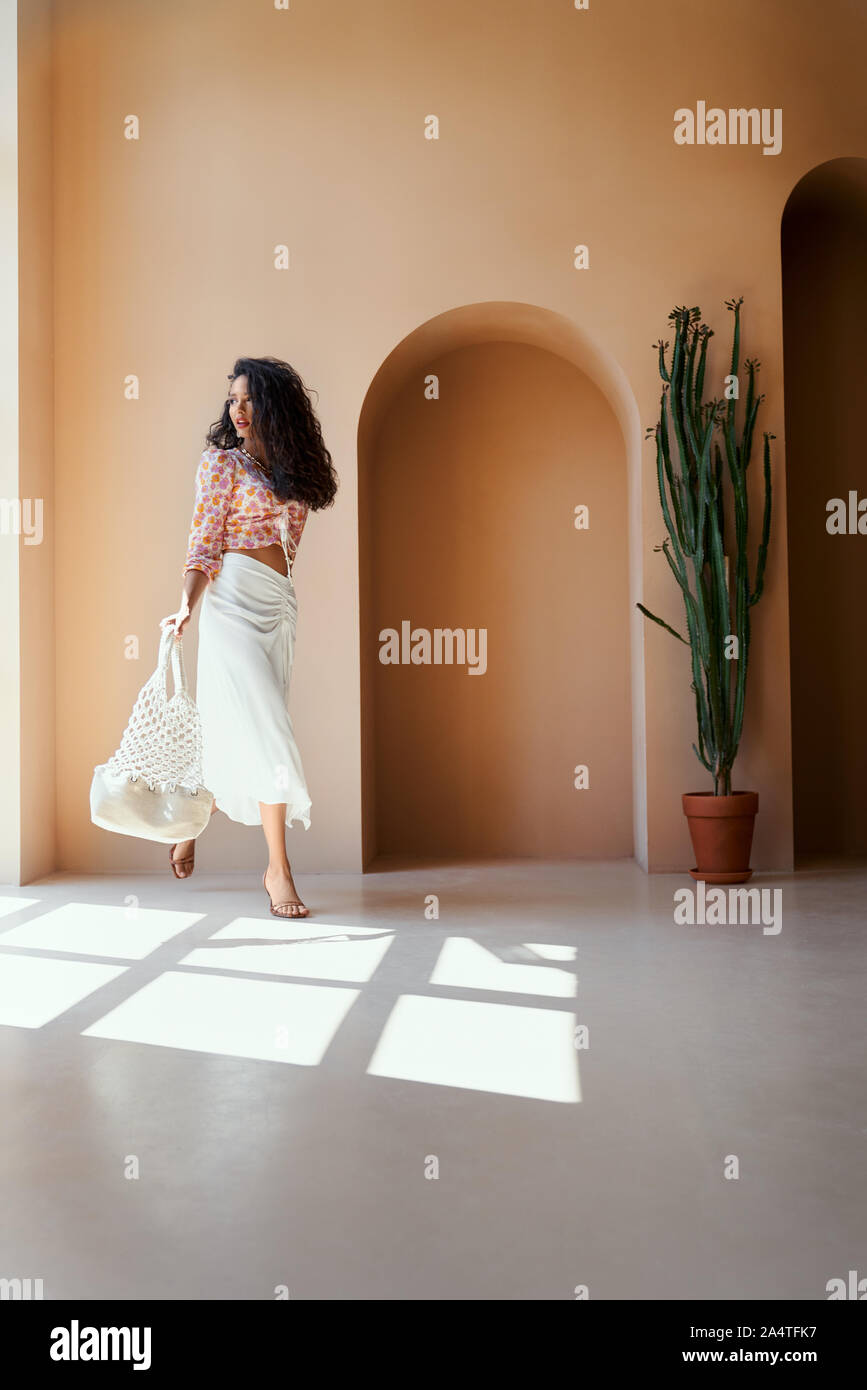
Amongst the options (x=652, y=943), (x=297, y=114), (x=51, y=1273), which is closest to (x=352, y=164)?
(x=297, y=114)

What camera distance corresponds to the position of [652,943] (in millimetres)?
2877

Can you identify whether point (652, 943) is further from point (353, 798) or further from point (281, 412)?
point (281, 412)

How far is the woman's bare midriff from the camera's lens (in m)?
3.27

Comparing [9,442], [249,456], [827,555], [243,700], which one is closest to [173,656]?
[243,700]

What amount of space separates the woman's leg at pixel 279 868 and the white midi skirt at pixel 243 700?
38mm

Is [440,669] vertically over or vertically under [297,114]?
under

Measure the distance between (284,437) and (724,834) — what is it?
1893mm

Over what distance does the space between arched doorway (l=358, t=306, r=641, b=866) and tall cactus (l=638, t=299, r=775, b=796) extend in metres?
0.61

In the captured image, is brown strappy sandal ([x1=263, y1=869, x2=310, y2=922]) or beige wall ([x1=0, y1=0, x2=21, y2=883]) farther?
beige wall ([x1=0, y1=0, x2=21, y2=883])

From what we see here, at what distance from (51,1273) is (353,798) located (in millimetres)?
2851

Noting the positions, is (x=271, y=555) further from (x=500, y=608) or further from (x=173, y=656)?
(x=500, y=608)

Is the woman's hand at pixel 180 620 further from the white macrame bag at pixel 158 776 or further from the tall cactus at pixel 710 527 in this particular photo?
the tall cactus at pixel 710 527

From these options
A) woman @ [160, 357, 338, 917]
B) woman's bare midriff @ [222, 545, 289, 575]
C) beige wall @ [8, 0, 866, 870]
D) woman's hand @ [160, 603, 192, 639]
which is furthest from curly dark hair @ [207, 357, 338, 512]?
beige wall @ [8, 0, 866, 870]

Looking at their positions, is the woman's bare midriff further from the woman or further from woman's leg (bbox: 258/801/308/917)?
woman's leg (bbox: 258/801/308/917)
